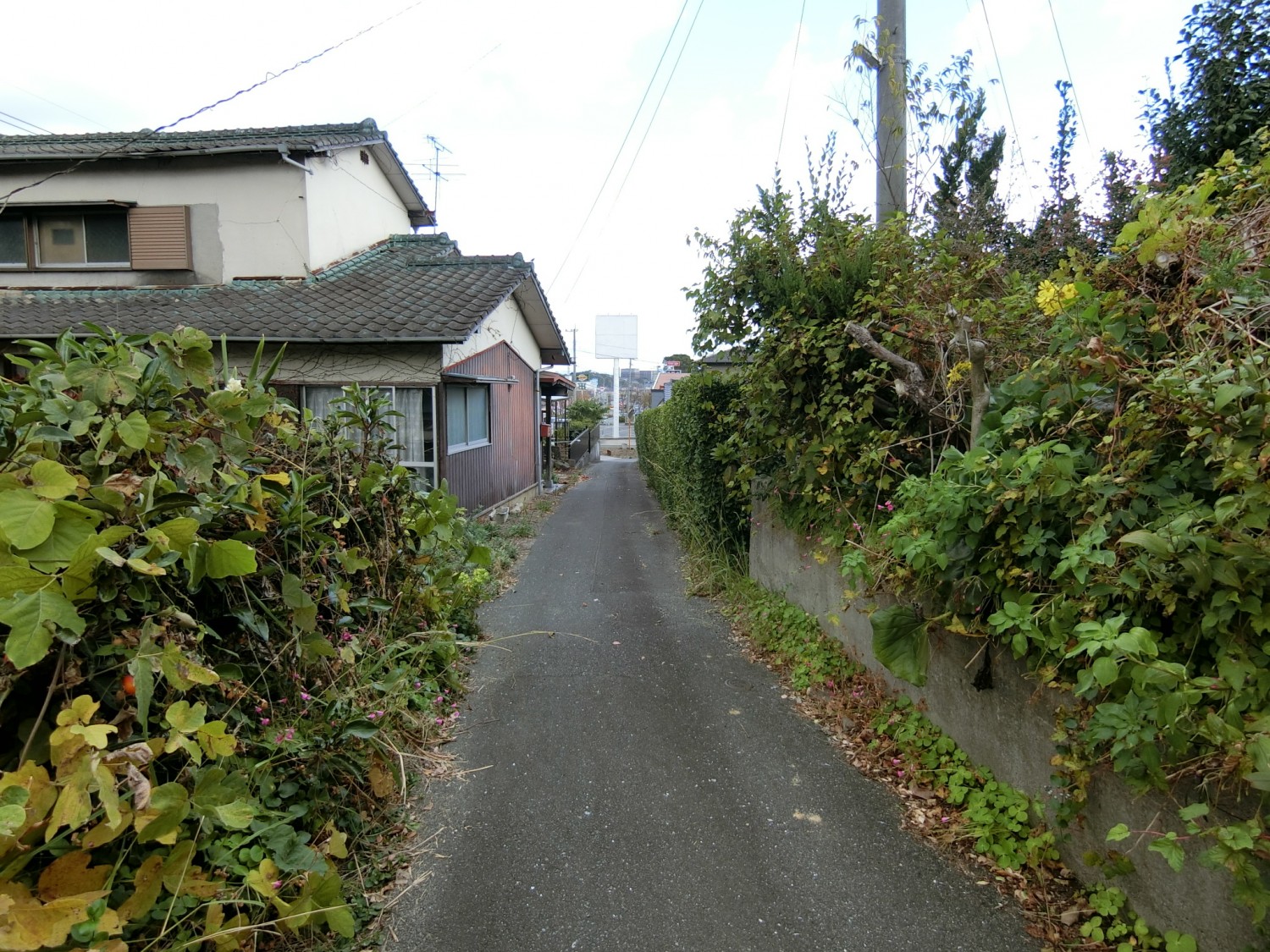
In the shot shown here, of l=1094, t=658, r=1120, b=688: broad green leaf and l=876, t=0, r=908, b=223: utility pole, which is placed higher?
l=876, t=0, r=908, b=223: utility pole

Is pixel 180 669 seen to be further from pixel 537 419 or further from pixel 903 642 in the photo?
pixel 537 419

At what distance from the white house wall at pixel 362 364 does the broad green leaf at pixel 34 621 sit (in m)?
7.31

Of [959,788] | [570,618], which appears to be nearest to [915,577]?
[959,788]

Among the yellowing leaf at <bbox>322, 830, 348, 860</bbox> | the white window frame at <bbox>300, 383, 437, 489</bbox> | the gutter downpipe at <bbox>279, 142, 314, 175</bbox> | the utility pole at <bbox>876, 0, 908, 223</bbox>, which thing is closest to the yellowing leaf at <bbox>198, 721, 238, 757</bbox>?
the yellowing leaf at <bbox>322, 830, 348, 860</bbox>

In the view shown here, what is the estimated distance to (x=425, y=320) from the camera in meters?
8.58

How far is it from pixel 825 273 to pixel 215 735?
→ 4661 millimetres

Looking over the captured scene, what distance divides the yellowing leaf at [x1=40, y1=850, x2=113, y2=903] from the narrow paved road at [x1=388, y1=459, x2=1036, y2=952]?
3.74 ft

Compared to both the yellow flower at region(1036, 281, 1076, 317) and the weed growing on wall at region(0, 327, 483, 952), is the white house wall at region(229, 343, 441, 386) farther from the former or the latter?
the yellow flower at region(1036, 281, 1076, 317)

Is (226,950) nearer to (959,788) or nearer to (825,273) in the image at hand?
(959,788)

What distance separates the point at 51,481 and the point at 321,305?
8.41m

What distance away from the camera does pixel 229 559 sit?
215cm

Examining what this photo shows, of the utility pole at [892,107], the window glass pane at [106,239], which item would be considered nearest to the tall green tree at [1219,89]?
the utility pole at [892,107]

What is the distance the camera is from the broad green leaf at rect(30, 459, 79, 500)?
5.81 feet

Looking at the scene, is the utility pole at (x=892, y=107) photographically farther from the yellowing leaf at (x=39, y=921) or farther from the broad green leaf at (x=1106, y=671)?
the yellowing leaf at (x=39, y=921)
